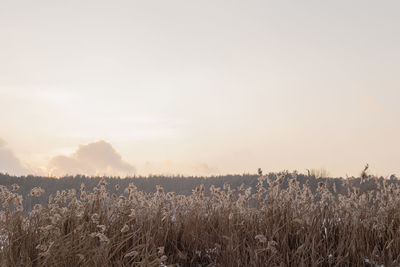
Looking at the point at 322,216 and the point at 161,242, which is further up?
the point at 322,216

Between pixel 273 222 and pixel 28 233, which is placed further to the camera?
pixel 273 222

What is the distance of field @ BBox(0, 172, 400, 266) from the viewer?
15.9 ft

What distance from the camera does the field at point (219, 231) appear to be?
15.9 feet

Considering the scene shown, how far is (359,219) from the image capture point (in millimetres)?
5770

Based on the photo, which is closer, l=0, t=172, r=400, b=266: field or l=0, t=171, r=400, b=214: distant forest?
l=0, t=172, r=400, b=266: field

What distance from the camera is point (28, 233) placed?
4984 millimetres

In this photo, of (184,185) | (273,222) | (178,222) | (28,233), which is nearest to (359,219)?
(273,222)

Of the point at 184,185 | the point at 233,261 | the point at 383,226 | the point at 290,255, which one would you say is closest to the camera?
the point at 233,261

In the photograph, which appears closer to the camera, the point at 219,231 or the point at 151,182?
the point at 219,231

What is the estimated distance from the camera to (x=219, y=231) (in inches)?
216

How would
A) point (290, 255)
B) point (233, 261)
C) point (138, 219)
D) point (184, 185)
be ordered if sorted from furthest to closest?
point (184, 185) < point (138, 219) < point (290, 255) < point (233, 261)

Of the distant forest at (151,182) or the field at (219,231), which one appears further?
the distant forest at (151,182)

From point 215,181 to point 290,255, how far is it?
16.1 metres

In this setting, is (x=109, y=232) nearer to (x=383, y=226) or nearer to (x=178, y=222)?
(x=178, y=222)
